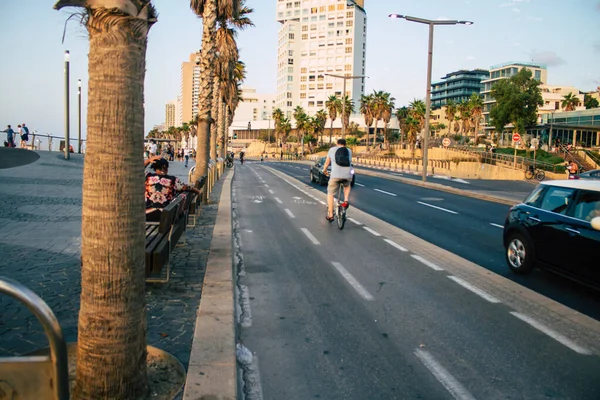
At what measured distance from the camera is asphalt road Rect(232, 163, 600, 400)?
173 inches

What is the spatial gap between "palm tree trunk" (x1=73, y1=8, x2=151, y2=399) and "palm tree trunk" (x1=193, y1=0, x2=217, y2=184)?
41.7 feet

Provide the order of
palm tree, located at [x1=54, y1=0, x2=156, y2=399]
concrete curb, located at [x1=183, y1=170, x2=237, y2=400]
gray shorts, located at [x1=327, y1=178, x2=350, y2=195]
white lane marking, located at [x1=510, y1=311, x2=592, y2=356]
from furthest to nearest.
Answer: gray shorts, located at [x1=327, y1=178, x2=350, y2=195]
white lane marking, located at [x1=510, y1=311, x2=592, y2=356]
concrete curb, located at [x1=183, y1=170, x2=237, y2=400]
palm tree, located at [x1=54, y1=0, x2=156, y2=399]

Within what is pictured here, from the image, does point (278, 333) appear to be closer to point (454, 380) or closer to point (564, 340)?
point (454, 380)

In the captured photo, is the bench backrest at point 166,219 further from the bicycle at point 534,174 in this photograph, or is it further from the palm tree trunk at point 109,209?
the bicycle at point 534,174

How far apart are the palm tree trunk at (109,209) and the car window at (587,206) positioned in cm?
603

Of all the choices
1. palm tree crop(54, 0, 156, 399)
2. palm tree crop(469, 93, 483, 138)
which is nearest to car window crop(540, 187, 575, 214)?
palm tree crop(54, 0, 156, 399)

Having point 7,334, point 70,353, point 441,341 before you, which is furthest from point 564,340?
point 7,334

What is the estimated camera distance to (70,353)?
4250 millimetres

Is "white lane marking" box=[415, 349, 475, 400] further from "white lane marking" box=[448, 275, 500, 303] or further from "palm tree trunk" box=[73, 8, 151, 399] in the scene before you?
"palm tree trunk" box=[73, 8, 151, 399]

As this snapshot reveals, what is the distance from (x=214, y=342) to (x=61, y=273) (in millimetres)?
3373

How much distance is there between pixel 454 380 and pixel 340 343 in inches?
47.9

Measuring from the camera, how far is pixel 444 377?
4562 millimetres

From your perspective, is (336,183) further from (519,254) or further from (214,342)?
(214,342)

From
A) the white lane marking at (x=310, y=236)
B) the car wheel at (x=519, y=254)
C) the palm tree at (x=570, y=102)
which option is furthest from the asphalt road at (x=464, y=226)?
the palm tree at (x=570, y=102)
